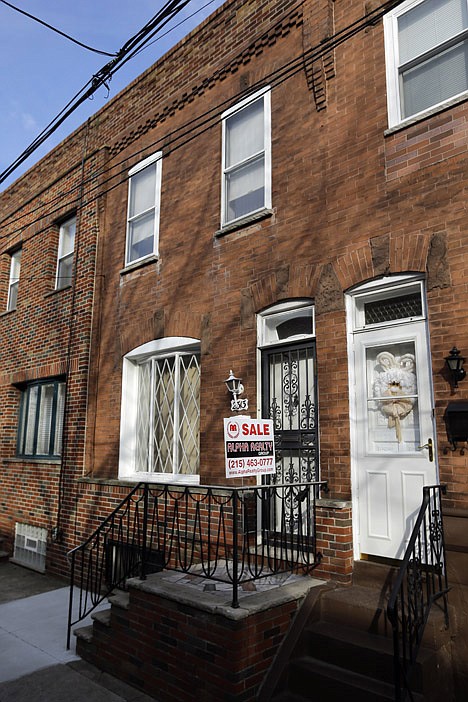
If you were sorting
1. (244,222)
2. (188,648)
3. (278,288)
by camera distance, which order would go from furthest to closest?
(244,222) → (278,288) → (188,648)

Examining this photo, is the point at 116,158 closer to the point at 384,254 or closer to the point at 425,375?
the point at 384,254

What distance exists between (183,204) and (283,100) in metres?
2.09

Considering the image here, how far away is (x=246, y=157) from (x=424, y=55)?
2.54 metres

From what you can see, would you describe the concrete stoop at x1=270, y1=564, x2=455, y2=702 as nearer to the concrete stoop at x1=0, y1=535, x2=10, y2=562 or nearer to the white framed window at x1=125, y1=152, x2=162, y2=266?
the white framed window at x1=125, y1=152, x2=162, y2=266

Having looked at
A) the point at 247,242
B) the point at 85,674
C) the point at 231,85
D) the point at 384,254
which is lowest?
the point at 85,674

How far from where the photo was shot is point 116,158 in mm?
9938

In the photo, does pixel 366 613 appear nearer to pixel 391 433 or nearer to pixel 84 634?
pixel 391 433

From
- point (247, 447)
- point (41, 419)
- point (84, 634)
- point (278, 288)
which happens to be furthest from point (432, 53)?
point (41, 419)

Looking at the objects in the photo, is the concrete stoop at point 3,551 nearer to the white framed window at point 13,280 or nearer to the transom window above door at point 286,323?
the white framed window at point 13,280

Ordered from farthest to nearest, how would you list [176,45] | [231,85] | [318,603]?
[176,45] → [231,85] → [318,603]

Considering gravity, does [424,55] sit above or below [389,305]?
above

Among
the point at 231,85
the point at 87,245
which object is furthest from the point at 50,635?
the point at 231,85

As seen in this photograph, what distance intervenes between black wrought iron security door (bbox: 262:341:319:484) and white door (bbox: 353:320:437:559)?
2.02 ft

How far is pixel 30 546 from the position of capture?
9.94 metres
